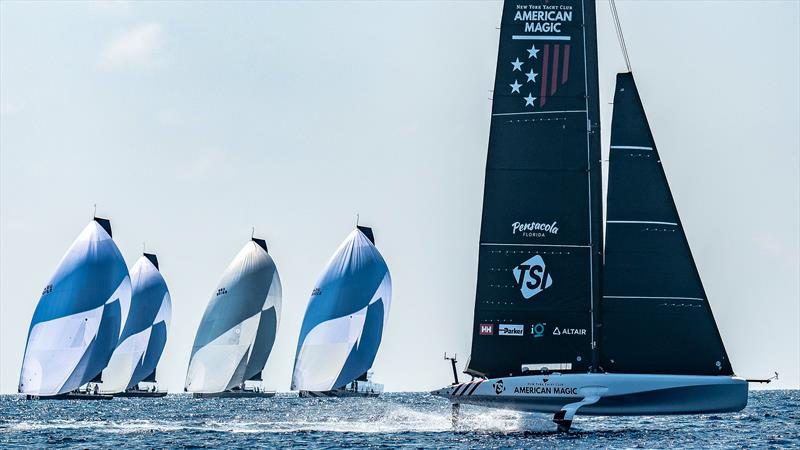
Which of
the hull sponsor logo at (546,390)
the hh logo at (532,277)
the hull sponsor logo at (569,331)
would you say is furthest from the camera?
the hh logo at (532,277)

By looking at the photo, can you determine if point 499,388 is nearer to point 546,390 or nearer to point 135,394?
point 546,390

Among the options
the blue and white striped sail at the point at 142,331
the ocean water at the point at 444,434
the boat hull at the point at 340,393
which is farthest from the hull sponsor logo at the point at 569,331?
the blue and white striped sail at the point at 142,331

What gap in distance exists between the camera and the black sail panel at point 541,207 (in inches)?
1309

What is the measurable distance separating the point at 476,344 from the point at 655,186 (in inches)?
247

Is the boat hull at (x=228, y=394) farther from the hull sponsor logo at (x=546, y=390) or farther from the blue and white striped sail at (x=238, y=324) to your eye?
the hull sponsor logo at (x=546, y=390)

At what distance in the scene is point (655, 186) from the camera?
3381 centimetres

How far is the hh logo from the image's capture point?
1316 inches

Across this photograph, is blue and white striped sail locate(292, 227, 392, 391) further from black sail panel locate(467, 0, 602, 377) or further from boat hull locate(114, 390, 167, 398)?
black sail panel locate(467, 0, 602, 377)

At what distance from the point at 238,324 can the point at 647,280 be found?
1988 inches

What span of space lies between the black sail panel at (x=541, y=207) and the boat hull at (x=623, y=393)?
32.9 inches

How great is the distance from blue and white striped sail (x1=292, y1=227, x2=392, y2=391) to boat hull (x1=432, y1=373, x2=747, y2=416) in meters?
38.3

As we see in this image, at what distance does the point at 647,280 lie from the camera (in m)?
33.2

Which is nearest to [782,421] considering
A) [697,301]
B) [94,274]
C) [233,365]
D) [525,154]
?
[697,301]

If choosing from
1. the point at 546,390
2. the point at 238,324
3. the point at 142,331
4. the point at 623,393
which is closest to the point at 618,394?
the point at 623,393
